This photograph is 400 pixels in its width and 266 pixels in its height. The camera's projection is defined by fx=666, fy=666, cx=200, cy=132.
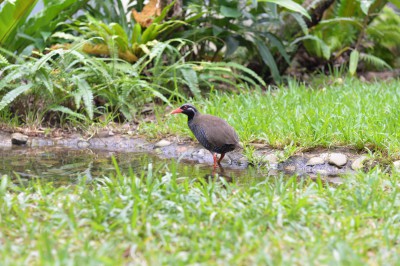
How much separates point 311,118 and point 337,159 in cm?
72

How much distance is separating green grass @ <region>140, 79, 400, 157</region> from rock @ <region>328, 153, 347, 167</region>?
7.1 inches

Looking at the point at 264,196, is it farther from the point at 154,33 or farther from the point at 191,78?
the point at 154,33

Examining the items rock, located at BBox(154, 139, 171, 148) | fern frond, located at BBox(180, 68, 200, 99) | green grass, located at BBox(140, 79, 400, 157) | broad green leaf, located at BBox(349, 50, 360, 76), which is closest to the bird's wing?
green grass, located at BBox(140, 79, 400, 157)

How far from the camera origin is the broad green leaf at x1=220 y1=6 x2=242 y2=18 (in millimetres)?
8914

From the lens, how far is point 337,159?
20.0 feet

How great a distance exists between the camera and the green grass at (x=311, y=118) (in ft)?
20.7

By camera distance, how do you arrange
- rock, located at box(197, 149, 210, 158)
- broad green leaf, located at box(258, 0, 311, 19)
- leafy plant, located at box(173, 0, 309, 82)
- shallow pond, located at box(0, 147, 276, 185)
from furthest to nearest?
leafy plant, located at box(173, 0, 309, 82) → broad green leaf, located at box(258, 0, 311, 19) → rock, located at box(197, 149, 210, 158) → shallow pond, located at box(0, 147, 276, 185)

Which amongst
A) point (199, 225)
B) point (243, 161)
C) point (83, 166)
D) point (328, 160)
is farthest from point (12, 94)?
point (199, 225)

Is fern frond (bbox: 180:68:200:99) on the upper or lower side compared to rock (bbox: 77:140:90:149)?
upper

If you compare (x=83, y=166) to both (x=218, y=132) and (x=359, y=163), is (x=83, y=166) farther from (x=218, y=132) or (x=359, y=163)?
(x=359, y=163)

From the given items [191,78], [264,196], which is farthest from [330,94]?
[264,196]

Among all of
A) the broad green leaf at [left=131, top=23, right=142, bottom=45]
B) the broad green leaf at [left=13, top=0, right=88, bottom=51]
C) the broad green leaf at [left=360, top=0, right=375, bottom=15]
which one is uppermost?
the broad green leaf at [left=13, top=0, right=88, bottom=51]

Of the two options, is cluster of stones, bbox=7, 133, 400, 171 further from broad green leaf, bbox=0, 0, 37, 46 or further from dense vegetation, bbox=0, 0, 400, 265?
broad green leaf, bbox=0, 0, 37, 46

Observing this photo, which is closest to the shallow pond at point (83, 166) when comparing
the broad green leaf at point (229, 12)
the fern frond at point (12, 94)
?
the fern frond at point (12, 94)
